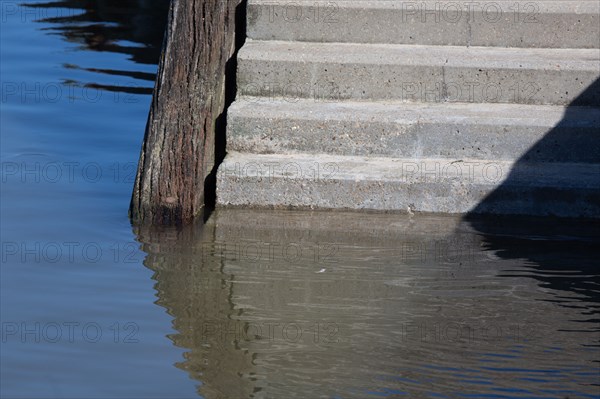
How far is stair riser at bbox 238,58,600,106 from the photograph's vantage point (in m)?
5.85

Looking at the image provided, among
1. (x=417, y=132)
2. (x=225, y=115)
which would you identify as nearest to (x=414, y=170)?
(x=417, y=132)

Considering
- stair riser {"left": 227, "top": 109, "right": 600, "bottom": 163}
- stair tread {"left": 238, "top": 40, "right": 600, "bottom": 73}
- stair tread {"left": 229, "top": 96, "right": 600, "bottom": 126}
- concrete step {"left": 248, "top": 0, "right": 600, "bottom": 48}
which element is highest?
concrete step {"left": 248, "top": 0, "right": 600, "bottom": 48}

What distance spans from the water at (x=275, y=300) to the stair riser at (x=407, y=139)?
443mm

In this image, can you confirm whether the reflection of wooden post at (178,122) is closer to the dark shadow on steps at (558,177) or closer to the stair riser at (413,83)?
the stair riser at (413,83)

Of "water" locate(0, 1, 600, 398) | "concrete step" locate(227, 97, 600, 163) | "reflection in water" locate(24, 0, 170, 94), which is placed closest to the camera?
"water" locate(0, 1, 600, 398)

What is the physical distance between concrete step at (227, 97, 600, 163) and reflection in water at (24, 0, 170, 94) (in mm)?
2294

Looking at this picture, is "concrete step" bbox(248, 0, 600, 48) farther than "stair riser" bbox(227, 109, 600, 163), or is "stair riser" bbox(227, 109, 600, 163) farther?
"concrete step" bbox(248, 0, 600, 48)

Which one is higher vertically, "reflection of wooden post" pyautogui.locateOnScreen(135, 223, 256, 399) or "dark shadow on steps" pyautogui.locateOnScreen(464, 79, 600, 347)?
"dark shadow on steps" pyautogui.locateOnScreen(464, 79, 600, 347)

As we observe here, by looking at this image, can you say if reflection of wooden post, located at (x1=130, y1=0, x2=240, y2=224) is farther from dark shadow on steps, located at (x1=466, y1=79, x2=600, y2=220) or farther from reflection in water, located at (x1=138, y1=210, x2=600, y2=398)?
dark shadow on steps, located at (x1=466, y1=79, x2=600, y2=220)

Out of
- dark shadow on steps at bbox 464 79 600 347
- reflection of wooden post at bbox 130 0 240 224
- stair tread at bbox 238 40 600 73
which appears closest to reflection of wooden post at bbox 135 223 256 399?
reflection of wooden post at bbox 130 0 240 224

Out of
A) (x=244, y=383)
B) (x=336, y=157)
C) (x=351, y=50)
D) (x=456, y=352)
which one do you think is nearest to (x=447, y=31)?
(x=351, y=50)

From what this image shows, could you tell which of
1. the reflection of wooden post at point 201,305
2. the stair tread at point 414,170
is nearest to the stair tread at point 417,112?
the stair tread at point 414,170

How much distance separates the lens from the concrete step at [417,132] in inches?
221

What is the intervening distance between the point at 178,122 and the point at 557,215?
2034mm
